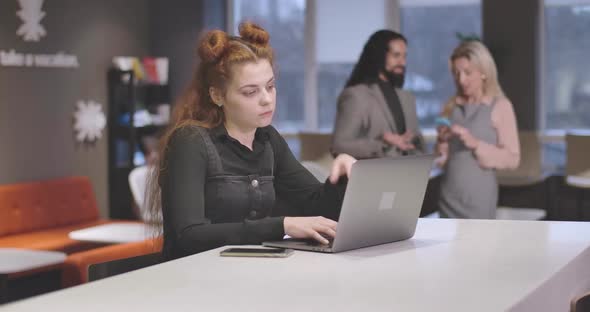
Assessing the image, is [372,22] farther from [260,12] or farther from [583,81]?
[583,81]

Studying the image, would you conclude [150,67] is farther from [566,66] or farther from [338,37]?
[566,66]

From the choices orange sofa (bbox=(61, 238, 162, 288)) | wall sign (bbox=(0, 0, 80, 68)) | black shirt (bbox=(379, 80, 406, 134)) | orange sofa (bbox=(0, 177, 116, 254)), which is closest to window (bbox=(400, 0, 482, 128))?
orange sofa (bbox=(0, 177, 116, 254))

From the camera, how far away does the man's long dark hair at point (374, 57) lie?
186 inches

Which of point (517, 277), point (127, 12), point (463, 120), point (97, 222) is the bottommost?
point (97, 222)

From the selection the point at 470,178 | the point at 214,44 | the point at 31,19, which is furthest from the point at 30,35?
the point at 214,44

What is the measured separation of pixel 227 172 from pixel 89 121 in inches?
206

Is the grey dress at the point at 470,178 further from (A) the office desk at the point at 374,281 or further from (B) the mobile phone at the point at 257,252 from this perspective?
(B) the mobile phone at the point at 257,252

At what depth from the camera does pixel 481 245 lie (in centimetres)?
247

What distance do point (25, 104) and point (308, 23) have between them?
13.6ft

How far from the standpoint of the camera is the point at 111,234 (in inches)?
236

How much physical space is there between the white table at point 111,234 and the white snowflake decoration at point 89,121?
5.14 feet

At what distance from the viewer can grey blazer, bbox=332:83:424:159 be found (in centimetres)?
473

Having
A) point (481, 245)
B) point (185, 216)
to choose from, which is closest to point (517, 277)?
point (481, 245)

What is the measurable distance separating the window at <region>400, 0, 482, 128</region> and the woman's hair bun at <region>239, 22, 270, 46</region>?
24.1ft
